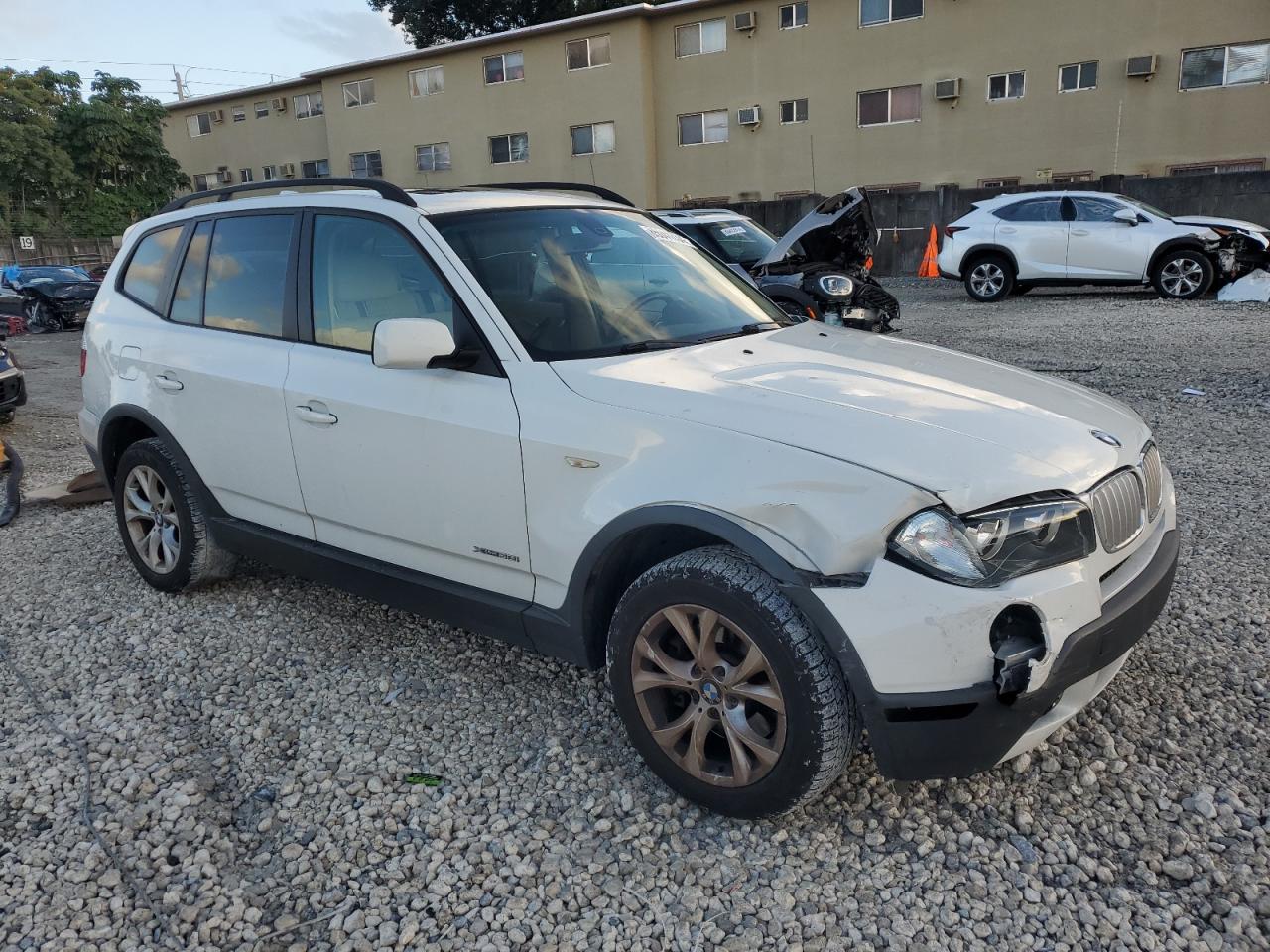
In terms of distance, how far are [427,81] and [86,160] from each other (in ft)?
59.8

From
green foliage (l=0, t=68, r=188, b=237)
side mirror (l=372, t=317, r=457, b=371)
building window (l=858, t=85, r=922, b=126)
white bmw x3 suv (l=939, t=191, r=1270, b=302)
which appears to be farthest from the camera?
green foliage (l=0, t=68, r=188, b=237)

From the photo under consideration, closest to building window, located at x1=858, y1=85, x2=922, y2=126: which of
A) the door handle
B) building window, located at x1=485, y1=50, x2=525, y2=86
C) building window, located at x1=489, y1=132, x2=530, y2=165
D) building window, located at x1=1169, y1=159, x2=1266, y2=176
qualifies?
building window, located at x1=1169, y1=159, x2=1266, y2=176

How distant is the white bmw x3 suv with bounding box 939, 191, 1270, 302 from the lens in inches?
542

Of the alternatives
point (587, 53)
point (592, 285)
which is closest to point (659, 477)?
point (592, 285)

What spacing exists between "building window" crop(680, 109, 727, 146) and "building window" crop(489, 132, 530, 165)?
220 inches

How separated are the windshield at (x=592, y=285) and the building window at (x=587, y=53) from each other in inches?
1114

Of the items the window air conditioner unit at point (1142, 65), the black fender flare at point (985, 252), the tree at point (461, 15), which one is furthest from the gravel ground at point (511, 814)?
the tree at point (461, 15)

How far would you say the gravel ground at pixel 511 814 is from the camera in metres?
2.39

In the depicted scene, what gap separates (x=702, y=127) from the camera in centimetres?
2928

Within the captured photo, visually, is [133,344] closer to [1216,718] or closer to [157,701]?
[157,701]

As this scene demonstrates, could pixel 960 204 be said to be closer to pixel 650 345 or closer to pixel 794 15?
pixel 794 15

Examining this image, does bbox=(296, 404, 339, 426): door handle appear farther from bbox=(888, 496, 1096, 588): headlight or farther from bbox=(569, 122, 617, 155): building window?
bbox=(569, 122, 617, 155): building window

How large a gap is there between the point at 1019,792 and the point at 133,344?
4.16 meters

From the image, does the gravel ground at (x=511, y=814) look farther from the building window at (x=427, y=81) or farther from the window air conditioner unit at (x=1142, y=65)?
the building window at (x=427, y=81)
